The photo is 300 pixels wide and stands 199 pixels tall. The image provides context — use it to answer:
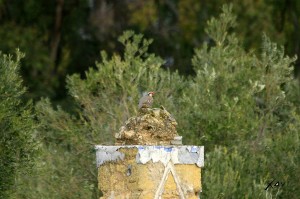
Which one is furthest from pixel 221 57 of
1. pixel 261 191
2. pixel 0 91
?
pixel 0 91

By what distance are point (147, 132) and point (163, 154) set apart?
0.63m

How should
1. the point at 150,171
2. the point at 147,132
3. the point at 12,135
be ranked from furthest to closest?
1. the point at 12,135
2. the point at 147,132
3. the point at 150,171

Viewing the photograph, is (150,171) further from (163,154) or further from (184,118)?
(184,118)

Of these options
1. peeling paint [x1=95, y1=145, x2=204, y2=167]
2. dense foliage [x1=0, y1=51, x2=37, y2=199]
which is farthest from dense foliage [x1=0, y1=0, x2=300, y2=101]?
peeling paint [x1=95, y1=145, x2=204, y2=167]

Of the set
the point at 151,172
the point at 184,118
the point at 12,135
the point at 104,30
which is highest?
the point at 104,30

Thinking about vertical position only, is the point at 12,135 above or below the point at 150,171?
above

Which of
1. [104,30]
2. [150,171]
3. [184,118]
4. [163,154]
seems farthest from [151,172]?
[104,30]

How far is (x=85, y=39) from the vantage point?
43438 mm

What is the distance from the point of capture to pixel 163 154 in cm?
1346

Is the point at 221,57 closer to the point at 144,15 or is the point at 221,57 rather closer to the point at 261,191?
the point at 261,191

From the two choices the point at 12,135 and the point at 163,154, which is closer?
the point at 163,154

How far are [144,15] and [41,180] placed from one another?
947 inches

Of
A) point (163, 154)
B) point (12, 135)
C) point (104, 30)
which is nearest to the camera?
point (163, 154)

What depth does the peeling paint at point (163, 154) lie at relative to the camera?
43.9 feet
